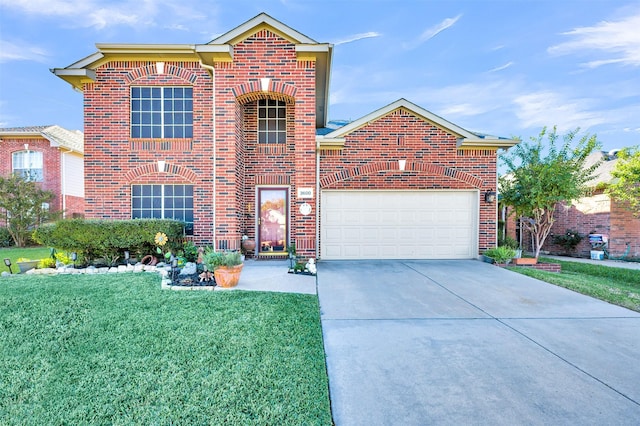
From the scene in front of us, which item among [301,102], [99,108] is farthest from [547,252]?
[99,108]

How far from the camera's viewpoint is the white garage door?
924 cm

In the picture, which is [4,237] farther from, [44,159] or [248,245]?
[248,245]

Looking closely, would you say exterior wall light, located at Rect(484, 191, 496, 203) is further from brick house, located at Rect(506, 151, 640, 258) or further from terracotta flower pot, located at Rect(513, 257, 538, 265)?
brick house, located at Rect(506, 151, 640, 258)

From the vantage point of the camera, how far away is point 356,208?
30.5ft

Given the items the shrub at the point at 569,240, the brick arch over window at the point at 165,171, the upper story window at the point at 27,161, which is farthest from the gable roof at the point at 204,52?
the shrub at the point at 569,240

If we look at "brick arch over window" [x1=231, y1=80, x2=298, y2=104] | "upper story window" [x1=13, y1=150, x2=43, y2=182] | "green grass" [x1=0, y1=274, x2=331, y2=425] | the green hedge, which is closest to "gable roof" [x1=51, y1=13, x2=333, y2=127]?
"brick arch over window" [x1=231, y1=80, x2=298, y2=104]

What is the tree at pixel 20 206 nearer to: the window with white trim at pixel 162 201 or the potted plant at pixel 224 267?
the window with white trim at pixel 162 201

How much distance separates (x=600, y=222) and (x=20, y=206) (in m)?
24.2

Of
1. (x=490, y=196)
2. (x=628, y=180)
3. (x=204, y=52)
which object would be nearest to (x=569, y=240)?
(x=628, y=180)

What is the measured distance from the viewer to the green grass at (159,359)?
228 cm

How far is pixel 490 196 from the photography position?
366 inches

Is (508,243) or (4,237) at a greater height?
(508,243)

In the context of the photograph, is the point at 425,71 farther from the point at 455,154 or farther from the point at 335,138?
the point at 335,138

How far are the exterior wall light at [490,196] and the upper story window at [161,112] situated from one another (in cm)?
924
